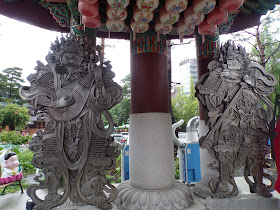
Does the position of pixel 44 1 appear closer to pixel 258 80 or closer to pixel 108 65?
pixel 108 65

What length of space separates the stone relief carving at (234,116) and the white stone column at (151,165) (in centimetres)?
68

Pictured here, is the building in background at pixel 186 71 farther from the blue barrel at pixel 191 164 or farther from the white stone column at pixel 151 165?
the white stone column at pixel 151 165

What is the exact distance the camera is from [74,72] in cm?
302

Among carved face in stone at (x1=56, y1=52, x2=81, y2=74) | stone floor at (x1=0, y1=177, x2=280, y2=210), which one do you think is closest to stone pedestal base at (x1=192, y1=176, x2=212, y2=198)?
stone floor at (x1=0, y1=177, x2=280, y2=210)

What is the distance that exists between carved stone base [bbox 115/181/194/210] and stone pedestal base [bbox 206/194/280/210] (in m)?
0.47

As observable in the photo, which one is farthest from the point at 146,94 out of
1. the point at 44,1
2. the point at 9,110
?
the point at 9,110

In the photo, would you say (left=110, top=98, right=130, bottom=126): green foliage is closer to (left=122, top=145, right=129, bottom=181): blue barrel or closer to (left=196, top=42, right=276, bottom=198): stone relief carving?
(left=122, top=145, right=129, bottom=181): blue barrel

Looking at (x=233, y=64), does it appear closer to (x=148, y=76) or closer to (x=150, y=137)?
(x=148, y=76)

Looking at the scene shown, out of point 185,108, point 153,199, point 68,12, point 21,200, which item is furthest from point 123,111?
point 153,199

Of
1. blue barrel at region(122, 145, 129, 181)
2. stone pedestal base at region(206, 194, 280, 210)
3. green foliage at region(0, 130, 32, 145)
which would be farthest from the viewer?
green foliage at region(0, 130, 32, 145)

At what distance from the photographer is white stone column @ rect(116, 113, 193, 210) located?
332cm

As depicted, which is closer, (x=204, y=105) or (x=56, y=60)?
(x=56, y=60)

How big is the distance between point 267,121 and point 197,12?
226 cm

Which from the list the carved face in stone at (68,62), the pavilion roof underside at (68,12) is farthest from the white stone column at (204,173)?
the carved face in stone at (68,62)
